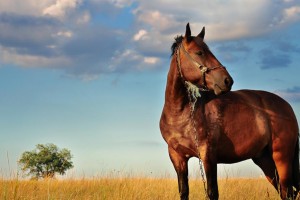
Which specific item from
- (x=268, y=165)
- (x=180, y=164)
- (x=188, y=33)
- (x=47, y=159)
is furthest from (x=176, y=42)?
(x=47, y=159)

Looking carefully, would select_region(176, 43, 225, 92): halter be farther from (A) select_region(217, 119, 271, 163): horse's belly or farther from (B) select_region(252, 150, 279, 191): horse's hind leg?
(B) select_region(252, 150, 279, 191): horse's hind leg

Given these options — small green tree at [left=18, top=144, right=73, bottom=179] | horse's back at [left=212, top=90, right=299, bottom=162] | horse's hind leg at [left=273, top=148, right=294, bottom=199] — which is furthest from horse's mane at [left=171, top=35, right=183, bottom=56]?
small green tree at [left=18, top=144, right=73, bottom=179]

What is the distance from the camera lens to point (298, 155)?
8977mm

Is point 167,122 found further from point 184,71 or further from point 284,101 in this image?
point 284,101

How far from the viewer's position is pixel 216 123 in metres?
7.46

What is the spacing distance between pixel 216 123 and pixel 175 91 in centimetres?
102

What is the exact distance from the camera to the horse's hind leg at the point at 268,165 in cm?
874

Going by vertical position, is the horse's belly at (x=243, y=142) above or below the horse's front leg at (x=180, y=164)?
above

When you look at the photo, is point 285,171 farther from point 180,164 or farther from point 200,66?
point 200,66

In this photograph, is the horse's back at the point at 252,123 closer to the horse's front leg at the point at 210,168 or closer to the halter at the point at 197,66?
the horse's front leg at the point at 210,168

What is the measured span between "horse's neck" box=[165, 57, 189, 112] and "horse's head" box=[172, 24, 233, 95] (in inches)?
5.6

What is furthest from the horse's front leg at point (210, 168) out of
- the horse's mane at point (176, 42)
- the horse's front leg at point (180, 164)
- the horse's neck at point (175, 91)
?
the horse's mane at point (176, 42)

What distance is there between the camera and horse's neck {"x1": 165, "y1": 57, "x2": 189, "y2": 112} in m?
7.08

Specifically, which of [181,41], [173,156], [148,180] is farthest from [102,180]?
[181,41]
